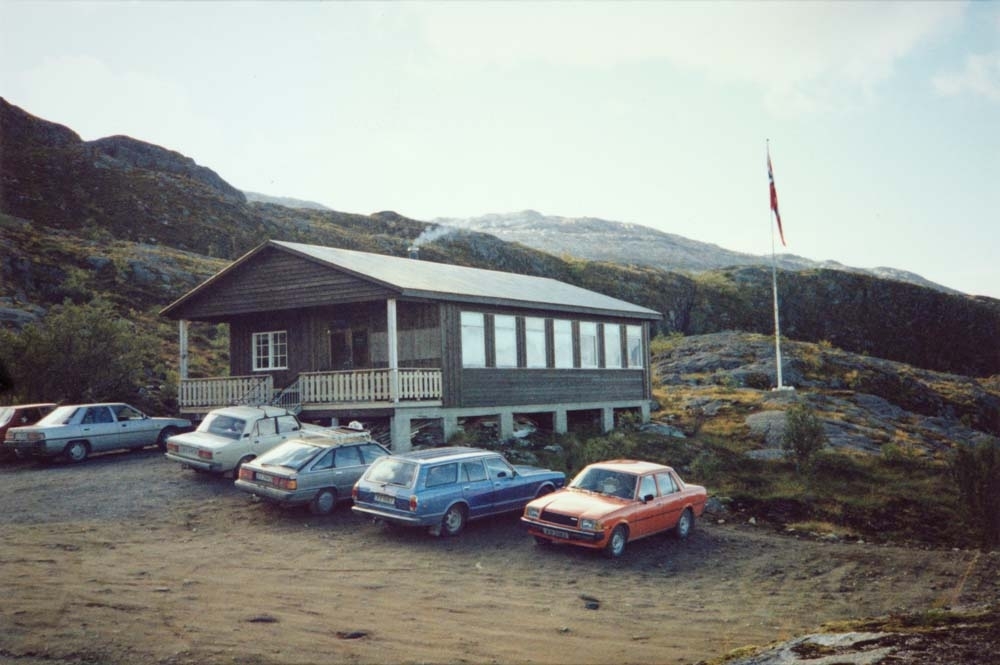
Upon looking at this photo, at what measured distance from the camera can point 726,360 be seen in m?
47.1

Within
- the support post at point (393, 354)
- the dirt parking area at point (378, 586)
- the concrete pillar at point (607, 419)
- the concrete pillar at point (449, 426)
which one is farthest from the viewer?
the concrete pillar at point (607, 419)

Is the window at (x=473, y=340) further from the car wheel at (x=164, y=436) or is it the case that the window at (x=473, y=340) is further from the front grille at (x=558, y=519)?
the front grille at (x=558, y=519)

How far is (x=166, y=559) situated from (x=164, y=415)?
16732 millimetres

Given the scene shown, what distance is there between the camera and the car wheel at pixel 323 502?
1553 centimetres

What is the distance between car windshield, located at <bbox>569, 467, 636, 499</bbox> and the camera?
14266mm

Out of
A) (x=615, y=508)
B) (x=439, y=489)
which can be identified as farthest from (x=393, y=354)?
(x=615, y=508)

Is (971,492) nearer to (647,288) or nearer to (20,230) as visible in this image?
(20,230)

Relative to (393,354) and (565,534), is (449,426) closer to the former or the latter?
(393,354)

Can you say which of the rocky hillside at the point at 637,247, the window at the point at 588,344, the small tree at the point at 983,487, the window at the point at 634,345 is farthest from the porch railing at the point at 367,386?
the rocky hillside at the point at 637,247

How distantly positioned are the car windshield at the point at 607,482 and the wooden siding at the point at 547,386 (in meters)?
8.27

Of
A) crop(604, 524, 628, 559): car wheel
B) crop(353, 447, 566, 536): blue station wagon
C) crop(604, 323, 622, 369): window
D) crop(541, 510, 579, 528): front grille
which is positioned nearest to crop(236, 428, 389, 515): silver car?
crop(353, 447, 566, 536): blue station wagon

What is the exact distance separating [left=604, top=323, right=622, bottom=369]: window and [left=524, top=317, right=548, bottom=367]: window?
3.89 meters

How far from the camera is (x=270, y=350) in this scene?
2566cm

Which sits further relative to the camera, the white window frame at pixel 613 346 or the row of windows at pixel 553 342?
the white window frame at pixel 613 346
